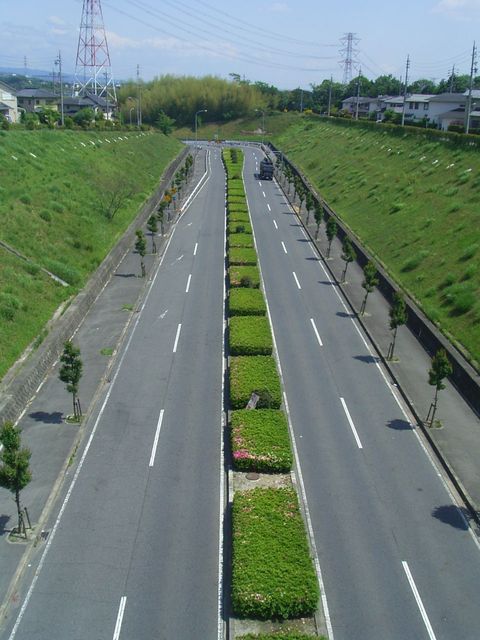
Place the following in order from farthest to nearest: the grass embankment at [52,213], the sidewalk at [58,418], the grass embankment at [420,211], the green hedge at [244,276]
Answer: the green hedge at [244,276]
the grass embankment at [420,211]
the grass embankment at [52,213]
the sidewalk at [58,418]

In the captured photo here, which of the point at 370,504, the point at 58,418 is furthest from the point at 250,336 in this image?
the point at 370,504

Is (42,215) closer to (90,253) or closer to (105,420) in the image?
(90,253)

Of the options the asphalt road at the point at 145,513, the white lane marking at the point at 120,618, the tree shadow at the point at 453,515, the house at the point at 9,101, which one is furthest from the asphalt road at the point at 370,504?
the house at the point at 9,101

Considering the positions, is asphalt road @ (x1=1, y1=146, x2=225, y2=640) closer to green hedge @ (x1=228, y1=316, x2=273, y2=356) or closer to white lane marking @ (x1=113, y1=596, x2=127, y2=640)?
white lane marking @ (x1=113, y1=596, x2=127, y2=640)

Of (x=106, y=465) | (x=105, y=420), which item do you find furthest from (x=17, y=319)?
(x=106, y=465)

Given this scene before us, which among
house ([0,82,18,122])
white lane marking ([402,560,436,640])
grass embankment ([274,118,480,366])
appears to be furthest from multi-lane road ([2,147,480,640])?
house ([0,82,18,122])

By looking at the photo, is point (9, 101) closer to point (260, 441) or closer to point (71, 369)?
point (71, 369)

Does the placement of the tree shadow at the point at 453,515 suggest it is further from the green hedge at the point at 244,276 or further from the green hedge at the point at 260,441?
the green hedge at the point at 244,276
